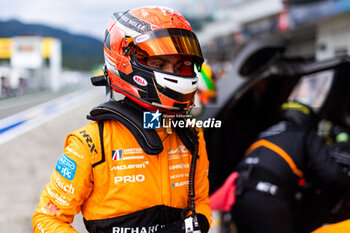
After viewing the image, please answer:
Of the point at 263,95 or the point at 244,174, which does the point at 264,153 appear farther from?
the point at 263,95

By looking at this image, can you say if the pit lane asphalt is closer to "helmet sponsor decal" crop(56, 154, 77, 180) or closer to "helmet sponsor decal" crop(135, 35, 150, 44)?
"helmet sponsor decal" crop(56, 154, 77, 180)

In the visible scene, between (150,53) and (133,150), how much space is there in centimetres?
38

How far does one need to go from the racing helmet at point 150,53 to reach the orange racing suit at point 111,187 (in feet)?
0.58

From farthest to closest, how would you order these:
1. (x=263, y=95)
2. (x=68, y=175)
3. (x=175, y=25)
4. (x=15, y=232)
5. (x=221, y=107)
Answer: (x=263, y=95) < (x=221, y=107) < (x=15, y=232) < (x=175, y=25) < (x=68, y=175)

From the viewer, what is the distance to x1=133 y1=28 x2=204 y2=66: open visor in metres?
1.32

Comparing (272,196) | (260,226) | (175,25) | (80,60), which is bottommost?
(260,226)

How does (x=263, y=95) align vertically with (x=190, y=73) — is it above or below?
below

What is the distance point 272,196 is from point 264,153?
0.33 m

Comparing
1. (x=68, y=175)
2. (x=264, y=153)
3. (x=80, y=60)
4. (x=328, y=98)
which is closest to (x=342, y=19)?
(x=328, y=98)

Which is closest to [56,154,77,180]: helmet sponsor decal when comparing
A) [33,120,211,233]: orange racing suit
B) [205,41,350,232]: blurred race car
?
[33,120,211,233]: orange racing suit

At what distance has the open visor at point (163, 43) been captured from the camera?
51.9 inches

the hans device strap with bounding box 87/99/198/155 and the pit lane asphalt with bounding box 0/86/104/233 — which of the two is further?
the pit lane asphalt with bounding box 0/86/104/233

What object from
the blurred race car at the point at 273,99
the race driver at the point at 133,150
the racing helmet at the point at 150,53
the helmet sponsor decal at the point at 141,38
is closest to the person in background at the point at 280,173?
the blurred race car at the point at 273,99

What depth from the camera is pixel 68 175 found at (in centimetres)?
125
